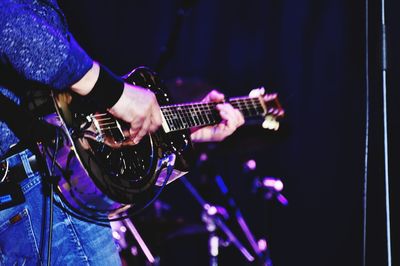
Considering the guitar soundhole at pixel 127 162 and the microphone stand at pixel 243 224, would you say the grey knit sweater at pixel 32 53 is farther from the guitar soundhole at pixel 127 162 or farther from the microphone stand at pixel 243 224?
the microphone stand at pixel 243 224

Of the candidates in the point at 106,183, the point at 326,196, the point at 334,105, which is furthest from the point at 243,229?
the point at 106,183

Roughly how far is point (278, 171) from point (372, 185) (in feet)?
3.61

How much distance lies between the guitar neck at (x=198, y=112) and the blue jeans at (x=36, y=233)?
65 centimetres

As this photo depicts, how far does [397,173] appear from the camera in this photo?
135 inches

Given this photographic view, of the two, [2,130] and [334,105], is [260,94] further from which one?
[2,130]

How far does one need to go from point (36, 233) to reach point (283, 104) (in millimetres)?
3145

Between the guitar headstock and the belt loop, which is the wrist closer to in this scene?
the belt loop

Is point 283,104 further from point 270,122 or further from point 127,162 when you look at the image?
point 127,162

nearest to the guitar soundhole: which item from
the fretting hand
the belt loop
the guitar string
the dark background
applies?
the guitar string

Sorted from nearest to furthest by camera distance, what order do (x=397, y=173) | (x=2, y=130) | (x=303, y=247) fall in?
(x=2, y=130), (x=397, y=173), (x=303, y=247)

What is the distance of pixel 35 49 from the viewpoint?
1429mm

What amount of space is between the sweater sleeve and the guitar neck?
2.44 feet

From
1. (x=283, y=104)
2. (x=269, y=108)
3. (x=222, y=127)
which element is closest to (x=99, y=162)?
(x=222, y=127)

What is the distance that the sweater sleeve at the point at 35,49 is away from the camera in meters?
1.40
